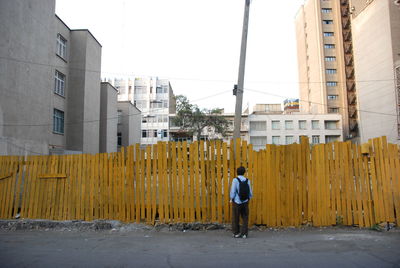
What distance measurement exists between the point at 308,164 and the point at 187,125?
131ft

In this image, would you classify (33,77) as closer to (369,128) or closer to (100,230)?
(100,230)

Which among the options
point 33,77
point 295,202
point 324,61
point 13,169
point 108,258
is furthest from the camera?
point 324,61

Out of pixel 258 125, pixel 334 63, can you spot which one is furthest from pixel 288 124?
pixel 334 63

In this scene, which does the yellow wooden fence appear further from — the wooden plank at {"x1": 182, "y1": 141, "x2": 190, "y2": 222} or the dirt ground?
the dirt ground

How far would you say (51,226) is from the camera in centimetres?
768

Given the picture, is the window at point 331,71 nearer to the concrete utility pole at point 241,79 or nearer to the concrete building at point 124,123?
the concrete building at point 124,123

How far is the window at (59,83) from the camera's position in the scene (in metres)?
26.8

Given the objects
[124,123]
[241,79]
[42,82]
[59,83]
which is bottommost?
[241,79]

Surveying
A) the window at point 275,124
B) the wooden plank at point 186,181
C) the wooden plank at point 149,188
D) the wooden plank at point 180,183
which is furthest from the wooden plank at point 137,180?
the window at point 275,124

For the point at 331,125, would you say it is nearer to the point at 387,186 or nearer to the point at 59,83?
the point at 59,83

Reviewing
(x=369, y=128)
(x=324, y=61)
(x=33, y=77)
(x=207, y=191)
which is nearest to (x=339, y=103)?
(x=324, y=61)

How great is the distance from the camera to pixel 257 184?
24.0 feet

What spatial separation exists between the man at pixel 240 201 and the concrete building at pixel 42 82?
1530cm

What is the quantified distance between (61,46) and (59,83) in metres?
3.80
